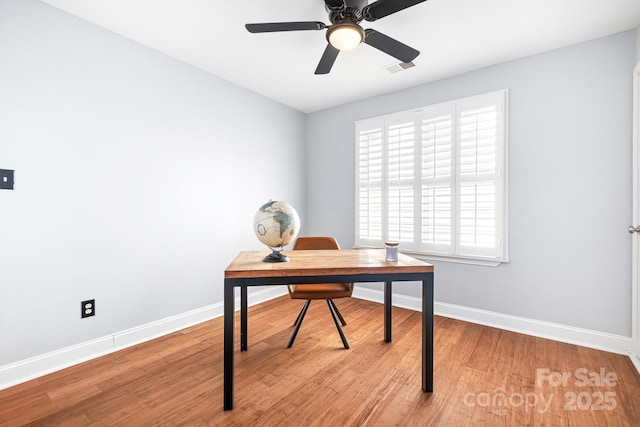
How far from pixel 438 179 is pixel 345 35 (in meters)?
1.80

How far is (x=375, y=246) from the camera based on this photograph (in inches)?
136

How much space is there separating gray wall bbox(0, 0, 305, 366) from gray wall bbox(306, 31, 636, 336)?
2.31 m

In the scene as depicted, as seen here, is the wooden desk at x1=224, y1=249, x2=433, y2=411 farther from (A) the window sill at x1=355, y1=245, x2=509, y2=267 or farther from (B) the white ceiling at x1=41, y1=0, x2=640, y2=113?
(B) the white ceiling at x1=41, y1=0, x2=640, y2=113

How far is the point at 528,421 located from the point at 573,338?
1.32m

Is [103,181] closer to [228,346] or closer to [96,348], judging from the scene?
[96,348]

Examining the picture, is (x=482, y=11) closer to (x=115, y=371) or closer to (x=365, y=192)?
(x=365, y=192)

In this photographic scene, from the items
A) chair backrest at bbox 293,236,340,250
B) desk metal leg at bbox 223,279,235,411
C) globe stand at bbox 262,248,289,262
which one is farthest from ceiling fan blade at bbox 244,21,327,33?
chair backrest at bbox 293,236,340,250

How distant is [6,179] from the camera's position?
5.87 feet

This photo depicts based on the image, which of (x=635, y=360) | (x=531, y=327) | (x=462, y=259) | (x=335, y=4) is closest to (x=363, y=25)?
(x=335, y=4)

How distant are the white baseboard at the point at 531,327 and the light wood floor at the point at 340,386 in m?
0.08

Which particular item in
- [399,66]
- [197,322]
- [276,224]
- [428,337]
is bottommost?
[197,322]

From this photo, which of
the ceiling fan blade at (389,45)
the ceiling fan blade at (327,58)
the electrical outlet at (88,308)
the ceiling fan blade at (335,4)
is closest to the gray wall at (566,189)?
the ceiling fan blade at (389,45)

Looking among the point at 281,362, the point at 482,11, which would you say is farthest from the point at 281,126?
the point at 281,362

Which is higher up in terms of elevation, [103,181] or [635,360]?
[103,181]
